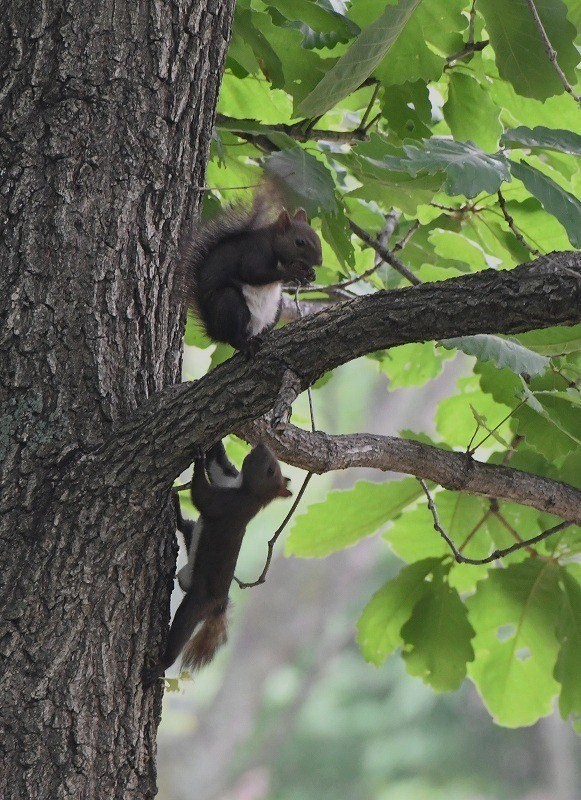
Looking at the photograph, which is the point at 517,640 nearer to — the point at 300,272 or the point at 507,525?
the point at 507,525

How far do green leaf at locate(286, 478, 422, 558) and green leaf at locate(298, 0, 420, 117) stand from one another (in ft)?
3.29

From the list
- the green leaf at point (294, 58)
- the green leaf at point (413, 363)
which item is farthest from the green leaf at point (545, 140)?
the green leaf at point (413, 363)

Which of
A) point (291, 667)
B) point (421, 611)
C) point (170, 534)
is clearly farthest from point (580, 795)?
point (170, 534)

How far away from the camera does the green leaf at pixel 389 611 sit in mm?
2453

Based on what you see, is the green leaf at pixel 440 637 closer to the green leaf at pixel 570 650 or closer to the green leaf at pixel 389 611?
the green leaf at pixel 389 611

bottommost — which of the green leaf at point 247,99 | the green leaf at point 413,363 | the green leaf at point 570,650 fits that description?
the green leaf at point 570,650

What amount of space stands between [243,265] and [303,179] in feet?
1.35

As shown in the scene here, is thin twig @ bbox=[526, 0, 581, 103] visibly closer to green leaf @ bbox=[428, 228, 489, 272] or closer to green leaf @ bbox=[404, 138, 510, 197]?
green leaf @ bbox=[404, 138, 510, 197]

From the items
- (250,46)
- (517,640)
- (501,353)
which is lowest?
(517,640)

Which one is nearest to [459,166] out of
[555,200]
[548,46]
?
[555,200]

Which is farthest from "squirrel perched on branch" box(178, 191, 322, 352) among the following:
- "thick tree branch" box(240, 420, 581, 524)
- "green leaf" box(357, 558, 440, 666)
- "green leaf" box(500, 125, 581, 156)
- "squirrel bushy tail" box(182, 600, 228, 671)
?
"green leaf" box(357, 558, 440, 666)

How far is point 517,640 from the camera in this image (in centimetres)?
245

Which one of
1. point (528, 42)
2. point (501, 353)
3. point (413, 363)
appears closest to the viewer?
point (501, 353)

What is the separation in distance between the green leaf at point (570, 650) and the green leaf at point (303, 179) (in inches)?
48.7
